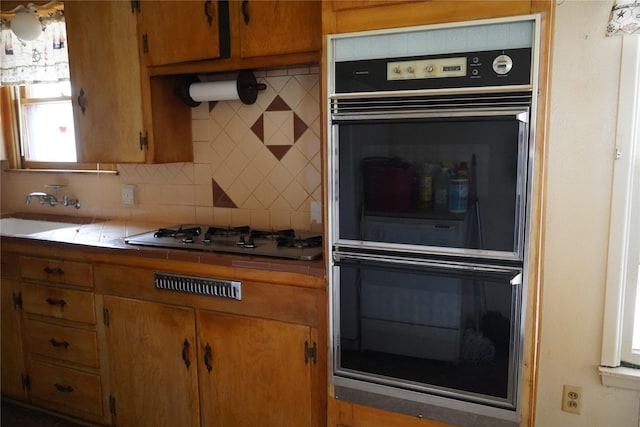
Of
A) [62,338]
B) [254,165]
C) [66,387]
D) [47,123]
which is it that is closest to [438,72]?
[254,165]

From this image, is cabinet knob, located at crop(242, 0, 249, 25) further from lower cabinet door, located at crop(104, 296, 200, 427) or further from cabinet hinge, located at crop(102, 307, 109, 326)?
cabinet hinge, located at crop(102, 307, 109, 326)

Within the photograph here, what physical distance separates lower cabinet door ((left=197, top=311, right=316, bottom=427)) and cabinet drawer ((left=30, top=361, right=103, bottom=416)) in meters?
0.65

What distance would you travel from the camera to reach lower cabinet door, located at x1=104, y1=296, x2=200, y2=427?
204cm

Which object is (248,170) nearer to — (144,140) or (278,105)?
(278,105)

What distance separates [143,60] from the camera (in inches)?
89.4

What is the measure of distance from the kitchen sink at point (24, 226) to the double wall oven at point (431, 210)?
2.09 m

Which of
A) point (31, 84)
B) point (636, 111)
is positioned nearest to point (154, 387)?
point (31, 84)

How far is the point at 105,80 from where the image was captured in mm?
2381

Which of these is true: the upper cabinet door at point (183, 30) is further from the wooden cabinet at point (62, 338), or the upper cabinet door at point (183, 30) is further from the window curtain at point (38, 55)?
the wooden cabinet at point (62, 338)

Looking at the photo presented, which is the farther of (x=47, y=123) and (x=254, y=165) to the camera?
(x=47, y=123)

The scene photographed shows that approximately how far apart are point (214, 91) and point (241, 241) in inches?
30.6

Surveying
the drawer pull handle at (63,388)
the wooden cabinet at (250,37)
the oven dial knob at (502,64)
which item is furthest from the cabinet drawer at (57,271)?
the oven dial knob at (502,64)

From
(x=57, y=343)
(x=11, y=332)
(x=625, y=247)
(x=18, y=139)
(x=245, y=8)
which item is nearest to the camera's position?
(x=625, y=247)

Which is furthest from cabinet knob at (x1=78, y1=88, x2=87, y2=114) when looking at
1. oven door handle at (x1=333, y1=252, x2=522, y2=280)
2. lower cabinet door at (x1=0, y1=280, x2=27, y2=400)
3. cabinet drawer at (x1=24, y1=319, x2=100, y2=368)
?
oven door handle at (x1=333, y1=252, x2=522, y2=280)
